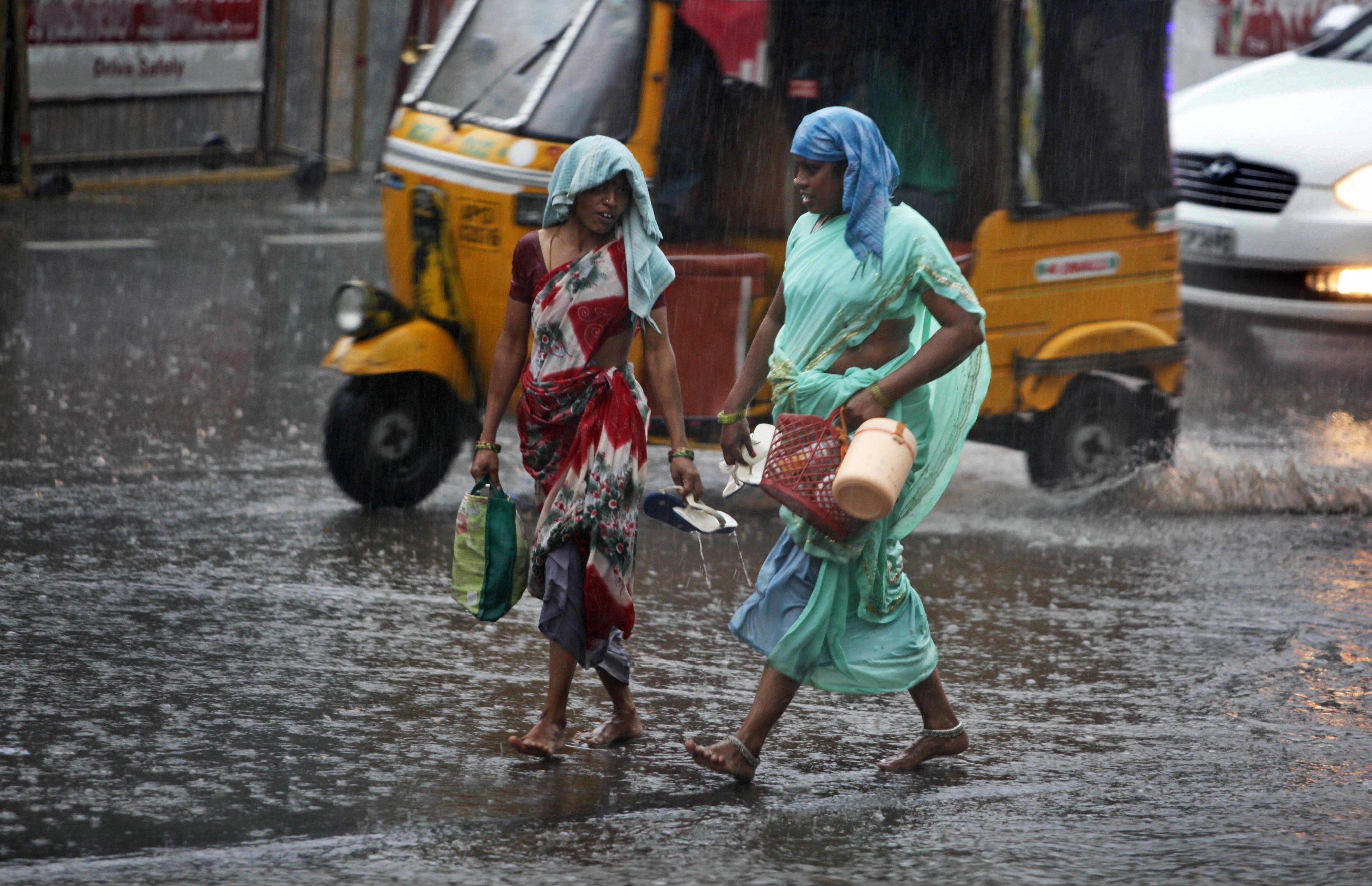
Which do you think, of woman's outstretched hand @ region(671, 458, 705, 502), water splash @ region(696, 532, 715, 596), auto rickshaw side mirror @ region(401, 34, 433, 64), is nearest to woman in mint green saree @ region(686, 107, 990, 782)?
woman's outstretched hand @ region(671, 458, 705, 502)

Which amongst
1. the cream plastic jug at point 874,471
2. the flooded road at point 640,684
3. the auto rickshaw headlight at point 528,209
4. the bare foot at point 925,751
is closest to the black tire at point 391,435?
the flooded road at point 640,684

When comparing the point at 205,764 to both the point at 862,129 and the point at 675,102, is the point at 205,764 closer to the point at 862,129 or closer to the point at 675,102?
the point at 862,129

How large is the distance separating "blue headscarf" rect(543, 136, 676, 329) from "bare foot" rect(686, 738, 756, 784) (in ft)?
3.50

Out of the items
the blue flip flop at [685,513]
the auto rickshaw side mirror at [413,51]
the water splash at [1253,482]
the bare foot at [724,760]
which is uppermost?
the auto rickshaw side mirror at [413,51]

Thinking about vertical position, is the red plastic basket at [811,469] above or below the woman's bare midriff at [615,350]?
below

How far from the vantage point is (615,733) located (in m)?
4.56

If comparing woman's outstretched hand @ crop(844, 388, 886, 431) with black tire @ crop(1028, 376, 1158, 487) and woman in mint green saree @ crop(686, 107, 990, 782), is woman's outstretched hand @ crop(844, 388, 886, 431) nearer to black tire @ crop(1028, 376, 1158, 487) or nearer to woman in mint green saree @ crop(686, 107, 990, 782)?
woman in mint green saree @ crop(686, 107, 990, 782)

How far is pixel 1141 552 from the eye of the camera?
6.83 m

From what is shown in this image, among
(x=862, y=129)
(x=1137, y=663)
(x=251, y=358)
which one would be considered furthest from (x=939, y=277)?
(x=251, y=358)

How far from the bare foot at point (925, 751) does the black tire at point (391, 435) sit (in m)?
2.96

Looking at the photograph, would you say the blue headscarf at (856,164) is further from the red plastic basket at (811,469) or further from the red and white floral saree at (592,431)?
the red and white floral saree at (592,431)

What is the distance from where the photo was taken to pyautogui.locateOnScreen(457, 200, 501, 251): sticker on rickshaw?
268 inches

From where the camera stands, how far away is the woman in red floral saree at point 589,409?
444 cm

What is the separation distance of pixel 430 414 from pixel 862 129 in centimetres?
307
